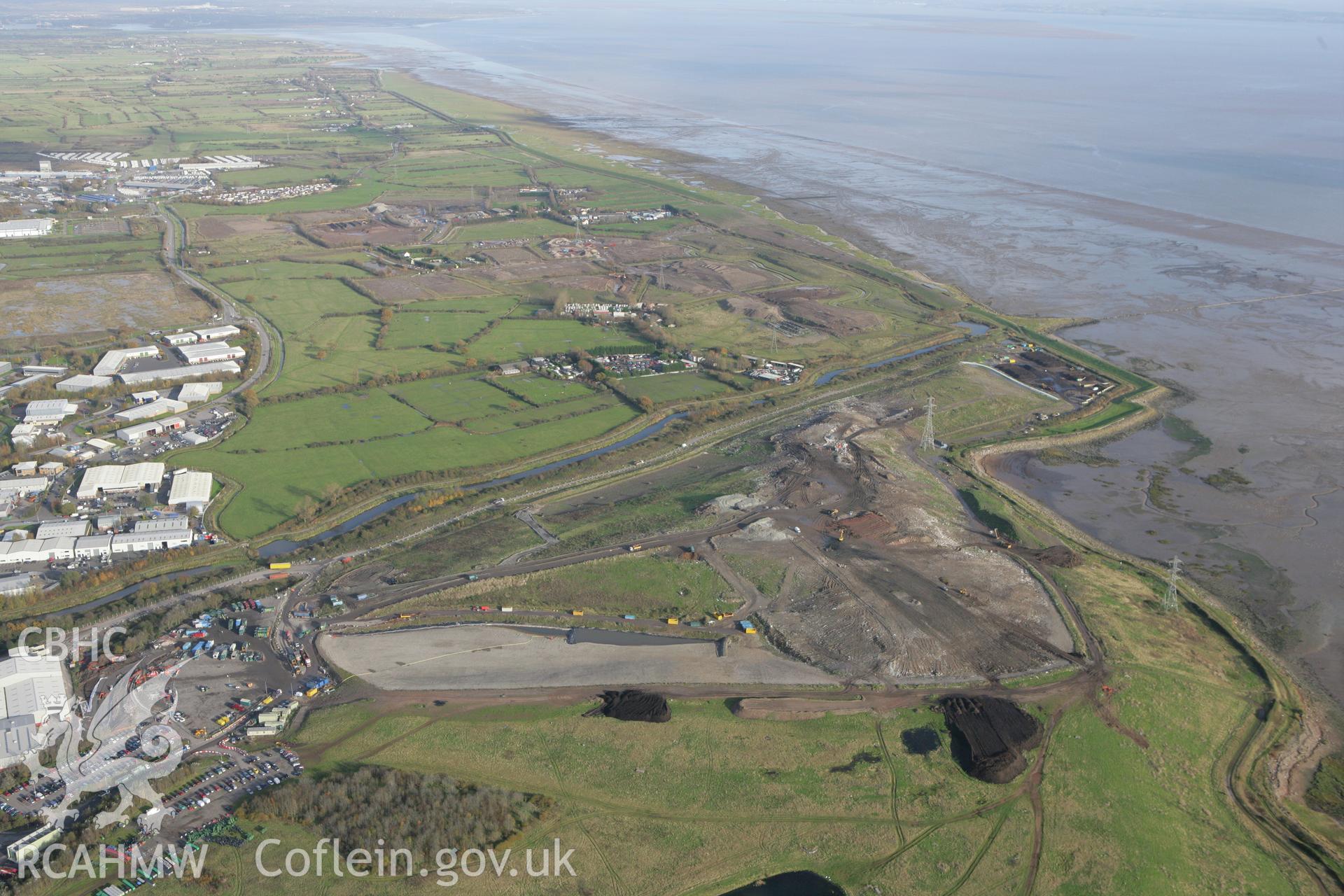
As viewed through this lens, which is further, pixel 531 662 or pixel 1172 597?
pixel 1172 597

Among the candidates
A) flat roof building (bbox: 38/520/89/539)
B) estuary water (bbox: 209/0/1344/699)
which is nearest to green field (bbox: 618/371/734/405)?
estuary water (bbox: 209/0/1344/699)

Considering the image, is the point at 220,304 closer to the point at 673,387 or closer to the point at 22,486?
the point at 22,486

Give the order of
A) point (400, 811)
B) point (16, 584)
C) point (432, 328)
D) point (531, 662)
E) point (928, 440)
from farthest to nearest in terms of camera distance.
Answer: point (432, 328) → point (928, 440) → point (16, 584) → point (531, 662) → point (400, 811)

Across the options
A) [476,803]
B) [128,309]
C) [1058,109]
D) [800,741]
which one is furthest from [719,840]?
[1058,109]

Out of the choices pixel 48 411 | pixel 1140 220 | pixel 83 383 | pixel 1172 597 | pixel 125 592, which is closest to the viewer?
pixel 1172 597

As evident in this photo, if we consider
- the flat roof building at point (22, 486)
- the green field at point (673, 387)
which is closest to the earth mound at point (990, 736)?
the green field at point (673, 387)

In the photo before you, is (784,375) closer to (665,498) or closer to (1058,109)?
(665,498)

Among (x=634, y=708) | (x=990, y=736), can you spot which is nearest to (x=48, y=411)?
(x=634, y=708)
